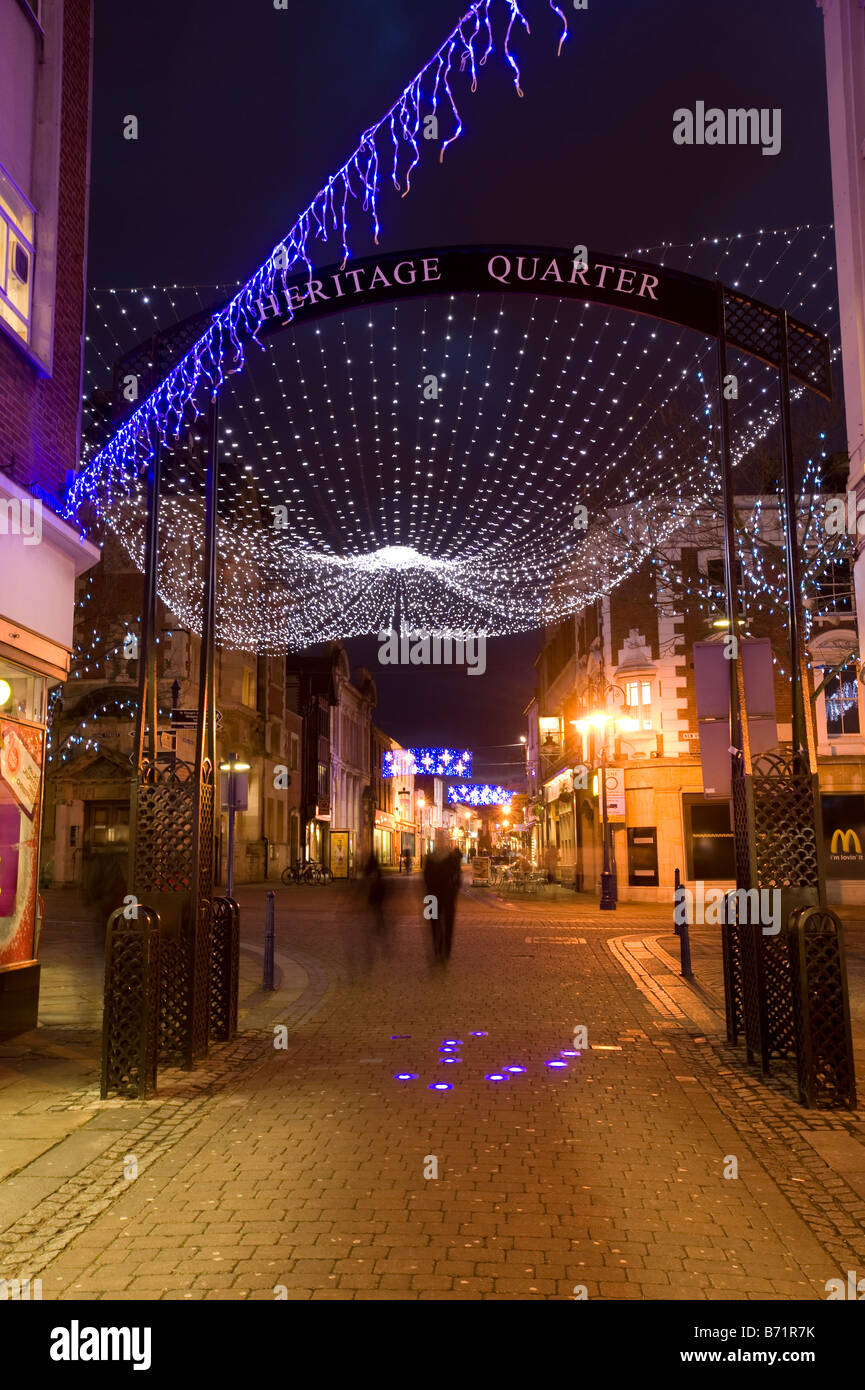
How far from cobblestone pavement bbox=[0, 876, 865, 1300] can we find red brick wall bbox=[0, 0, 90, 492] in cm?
579

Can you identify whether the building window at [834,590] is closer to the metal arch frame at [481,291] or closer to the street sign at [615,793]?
the street sign at [615,793]

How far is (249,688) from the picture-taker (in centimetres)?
4125

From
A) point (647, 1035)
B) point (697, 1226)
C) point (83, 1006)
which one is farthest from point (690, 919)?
point (697, 1226)

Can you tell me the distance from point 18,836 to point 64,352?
5067mm

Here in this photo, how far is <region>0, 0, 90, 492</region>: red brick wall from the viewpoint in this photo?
9266 millimetres

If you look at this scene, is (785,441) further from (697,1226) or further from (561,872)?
(561,872)

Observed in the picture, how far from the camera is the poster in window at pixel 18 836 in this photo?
936 centimetres

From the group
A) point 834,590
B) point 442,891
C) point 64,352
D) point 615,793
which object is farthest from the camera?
point 615,793

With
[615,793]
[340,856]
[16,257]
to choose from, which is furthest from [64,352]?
[340,856]

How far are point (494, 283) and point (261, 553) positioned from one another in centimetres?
2727

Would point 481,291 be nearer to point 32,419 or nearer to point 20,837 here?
point 32,419

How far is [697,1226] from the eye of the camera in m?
4.65

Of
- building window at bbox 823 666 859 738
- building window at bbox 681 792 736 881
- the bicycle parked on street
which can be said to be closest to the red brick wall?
building window at bbox 681 792 736 881
